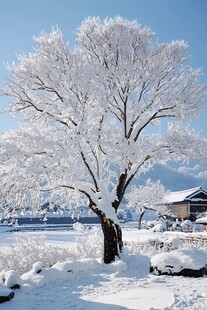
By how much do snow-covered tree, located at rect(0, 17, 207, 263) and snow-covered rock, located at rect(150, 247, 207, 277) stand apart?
122 inches

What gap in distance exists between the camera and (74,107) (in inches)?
504

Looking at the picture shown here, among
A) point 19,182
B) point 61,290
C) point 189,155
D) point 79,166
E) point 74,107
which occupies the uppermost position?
point 74,107

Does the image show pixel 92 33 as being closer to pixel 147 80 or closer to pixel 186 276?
pixel 147 80

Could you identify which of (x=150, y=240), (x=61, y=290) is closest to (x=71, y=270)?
(x=61, y=290)

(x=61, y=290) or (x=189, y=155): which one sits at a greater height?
(x=189, y=155)

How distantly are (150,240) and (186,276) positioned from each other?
11700 mm

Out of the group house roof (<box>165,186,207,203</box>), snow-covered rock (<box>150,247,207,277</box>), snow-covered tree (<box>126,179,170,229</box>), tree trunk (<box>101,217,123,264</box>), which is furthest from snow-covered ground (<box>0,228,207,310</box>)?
snow-covered tree (<box>126,179,170,229</box>)

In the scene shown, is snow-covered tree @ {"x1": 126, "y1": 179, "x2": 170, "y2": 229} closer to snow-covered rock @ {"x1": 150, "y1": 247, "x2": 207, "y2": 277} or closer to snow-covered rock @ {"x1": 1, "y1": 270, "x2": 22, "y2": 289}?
snow-covered rock @ {"x1": 150, "y1": 247, "x2": 207, "y2": 277}

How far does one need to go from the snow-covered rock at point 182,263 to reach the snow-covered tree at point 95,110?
309 cm

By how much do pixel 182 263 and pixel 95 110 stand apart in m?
6.87

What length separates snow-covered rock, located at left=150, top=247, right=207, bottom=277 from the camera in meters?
11.4

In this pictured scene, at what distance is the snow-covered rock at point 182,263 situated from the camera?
1135 cm

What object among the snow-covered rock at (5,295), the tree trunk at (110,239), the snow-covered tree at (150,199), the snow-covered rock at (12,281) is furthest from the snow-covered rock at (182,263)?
the snow-covered tree at (150,199)

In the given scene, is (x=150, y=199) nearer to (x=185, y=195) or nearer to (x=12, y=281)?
(x=185, y=195)
